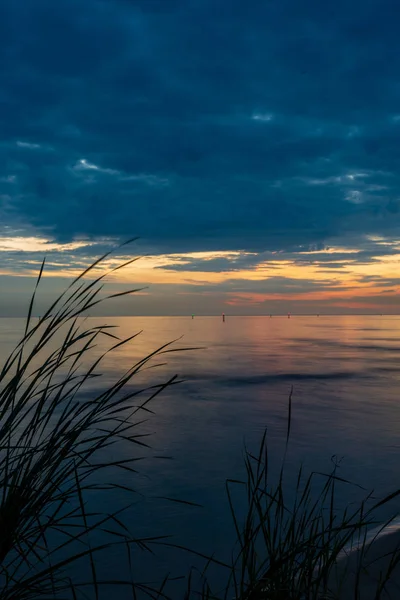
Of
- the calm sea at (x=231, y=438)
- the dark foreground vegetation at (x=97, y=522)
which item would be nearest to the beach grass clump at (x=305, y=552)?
the dark foreground vegetation at (x=97, y=522)

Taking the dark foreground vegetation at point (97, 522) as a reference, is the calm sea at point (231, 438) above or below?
below

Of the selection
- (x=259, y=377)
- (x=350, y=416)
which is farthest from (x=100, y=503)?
(x=259, y=377)

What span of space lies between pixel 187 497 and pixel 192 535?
1.21 m

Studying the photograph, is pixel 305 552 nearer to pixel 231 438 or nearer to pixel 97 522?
pixel 97 522

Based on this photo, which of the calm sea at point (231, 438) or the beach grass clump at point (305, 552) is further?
the calm sea at point (231, 438)

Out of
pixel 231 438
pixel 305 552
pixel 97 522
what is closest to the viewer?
pixel 305 552

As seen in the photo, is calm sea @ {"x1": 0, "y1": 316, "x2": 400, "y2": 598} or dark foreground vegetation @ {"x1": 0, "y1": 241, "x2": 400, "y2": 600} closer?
dark foreground vegetation @ {"x1": 0, "y1": 241, "x2": 400, "y2": 600}

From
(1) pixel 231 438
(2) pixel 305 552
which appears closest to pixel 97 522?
(2) pixel 305 552

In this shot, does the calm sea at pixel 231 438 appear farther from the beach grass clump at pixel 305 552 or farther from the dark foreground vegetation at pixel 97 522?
the beach grass clump at pixel 305 552

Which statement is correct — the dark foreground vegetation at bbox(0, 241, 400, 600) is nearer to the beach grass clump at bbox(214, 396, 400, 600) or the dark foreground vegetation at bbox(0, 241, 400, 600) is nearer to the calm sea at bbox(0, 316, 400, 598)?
the beach grass clump at bbox(214, 396, 400, 600)

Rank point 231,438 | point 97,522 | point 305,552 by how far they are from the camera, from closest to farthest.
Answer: point 305,552
point 97,522
point 231,438

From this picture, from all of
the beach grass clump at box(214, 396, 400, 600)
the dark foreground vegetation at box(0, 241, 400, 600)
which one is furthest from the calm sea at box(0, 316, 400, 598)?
the beach grass clump at box(214, 396, 400, 600)

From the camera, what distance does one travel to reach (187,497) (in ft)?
23.3

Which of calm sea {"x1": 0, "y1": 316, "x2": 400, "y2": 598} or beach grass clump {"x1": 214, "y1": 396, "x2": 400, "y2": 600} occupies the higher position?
beach grass clump {"x1": 214, "y1": 396, "x2": 400, "y2": 600}
